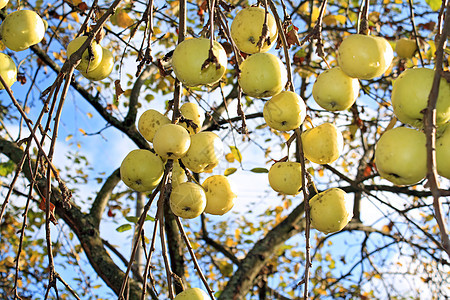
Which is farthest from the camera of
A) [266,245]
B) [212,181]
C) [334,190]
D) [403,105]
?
[266,245]

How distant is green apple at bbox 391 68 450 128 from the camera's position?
0.96 metres

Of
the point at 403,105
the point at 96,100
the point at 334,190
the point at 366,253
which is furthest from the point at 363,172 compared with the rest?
the point at 403,105

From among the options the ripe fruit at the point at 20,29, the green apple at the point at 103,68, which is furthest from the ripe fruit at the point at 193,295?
the ripe fruit at the point at 20,29

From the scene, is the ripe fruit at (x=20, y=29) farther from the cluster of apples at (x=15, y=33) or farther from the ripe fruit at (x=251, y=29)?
the ripe fruit at (x=251, y=29)

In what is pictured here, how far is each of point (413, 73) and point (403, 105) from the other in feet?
0.27

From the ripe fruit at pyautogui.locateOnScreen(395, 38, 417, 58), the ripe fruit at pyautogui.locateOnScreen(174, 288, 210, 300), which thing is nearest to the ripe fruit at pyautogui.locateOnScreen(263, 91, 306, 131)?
the ripe fruit at pyautogui.locateOnScreen(174, 288, 210, 300)

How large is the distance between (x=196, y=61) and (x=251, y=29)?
0.27 meters

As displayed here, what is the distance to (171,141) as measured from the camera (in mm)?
1150

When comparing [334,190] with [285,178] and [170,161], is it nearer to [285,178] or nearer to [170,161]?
[285,178]

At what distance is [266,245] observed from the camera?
3.35 meters

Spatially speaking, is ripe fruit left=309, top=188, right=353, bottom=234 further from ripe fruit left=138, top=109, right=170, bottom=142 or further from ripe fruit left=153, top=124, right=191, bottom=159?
ripe fruit left=138, top=109, right=170, bottom=142

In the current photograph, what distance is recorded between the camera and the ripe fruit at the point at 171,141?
1.15 meters

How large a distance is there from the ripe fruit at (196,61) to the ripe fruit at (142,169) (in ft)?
0.98

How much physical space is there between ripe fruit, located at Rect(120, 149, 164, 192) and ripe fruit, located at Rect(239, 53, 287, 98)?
1.23 ft
